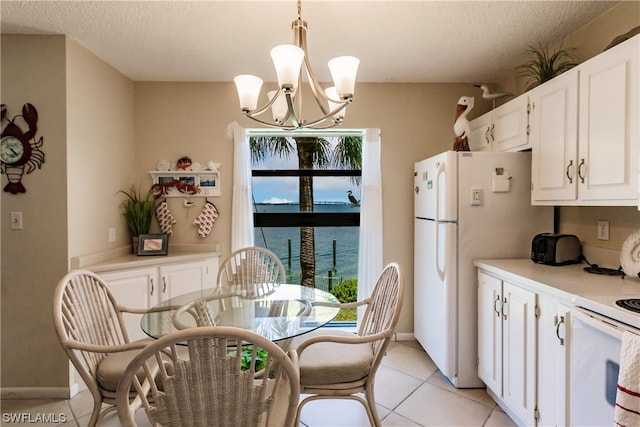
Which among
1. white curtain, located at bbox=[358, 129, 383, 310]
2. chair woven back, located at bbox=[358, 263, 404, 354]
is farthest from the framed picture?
chair woven back, located at bbox=[358, 263, 404, 354]

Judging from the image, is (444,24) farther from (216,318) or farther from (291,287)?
(216,318)

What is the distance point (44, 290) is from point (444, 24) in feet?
10.6

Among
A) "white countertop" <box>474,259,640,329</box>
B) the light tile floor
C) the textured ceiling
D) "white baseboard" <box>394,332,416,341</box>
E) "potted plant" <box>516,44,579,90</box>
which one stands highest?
the textured ceiling

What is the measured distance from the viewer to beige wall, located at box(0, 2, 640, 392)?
2.26 meters

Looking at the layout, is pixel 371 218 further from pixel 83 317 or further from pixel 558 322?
pixel 83 317

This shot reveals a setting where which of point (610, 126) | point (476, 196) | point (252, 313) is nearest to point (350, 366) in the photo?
point (252, 313)

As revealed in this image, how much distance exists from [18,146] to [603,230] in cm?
383

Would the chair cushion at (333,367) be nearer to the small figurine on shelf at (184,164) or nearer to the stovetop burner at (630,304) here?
the stovetop burner at (630,304)

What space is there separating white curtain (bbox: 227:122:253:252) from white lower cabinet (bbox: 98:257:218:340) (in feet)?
1.05

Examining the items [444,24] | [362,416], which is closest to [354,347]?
[362,416]

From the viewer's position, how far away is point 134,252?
2.99m

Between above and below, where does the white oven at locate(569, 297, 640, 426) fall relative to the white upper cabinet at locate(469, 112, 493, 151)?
below

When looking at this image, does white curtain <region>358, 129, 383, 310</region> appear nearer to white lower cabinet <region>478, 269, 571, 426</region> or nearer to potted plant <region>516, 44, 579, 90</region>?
white lower cabinet <region>478, 269, 571, 426</region>

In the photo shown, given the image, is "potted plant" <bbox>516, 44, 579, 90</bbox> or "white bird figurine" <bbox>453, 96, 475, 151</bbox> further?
"white bird figurine" <bbox>453, 96, 475, 151</bbox>
